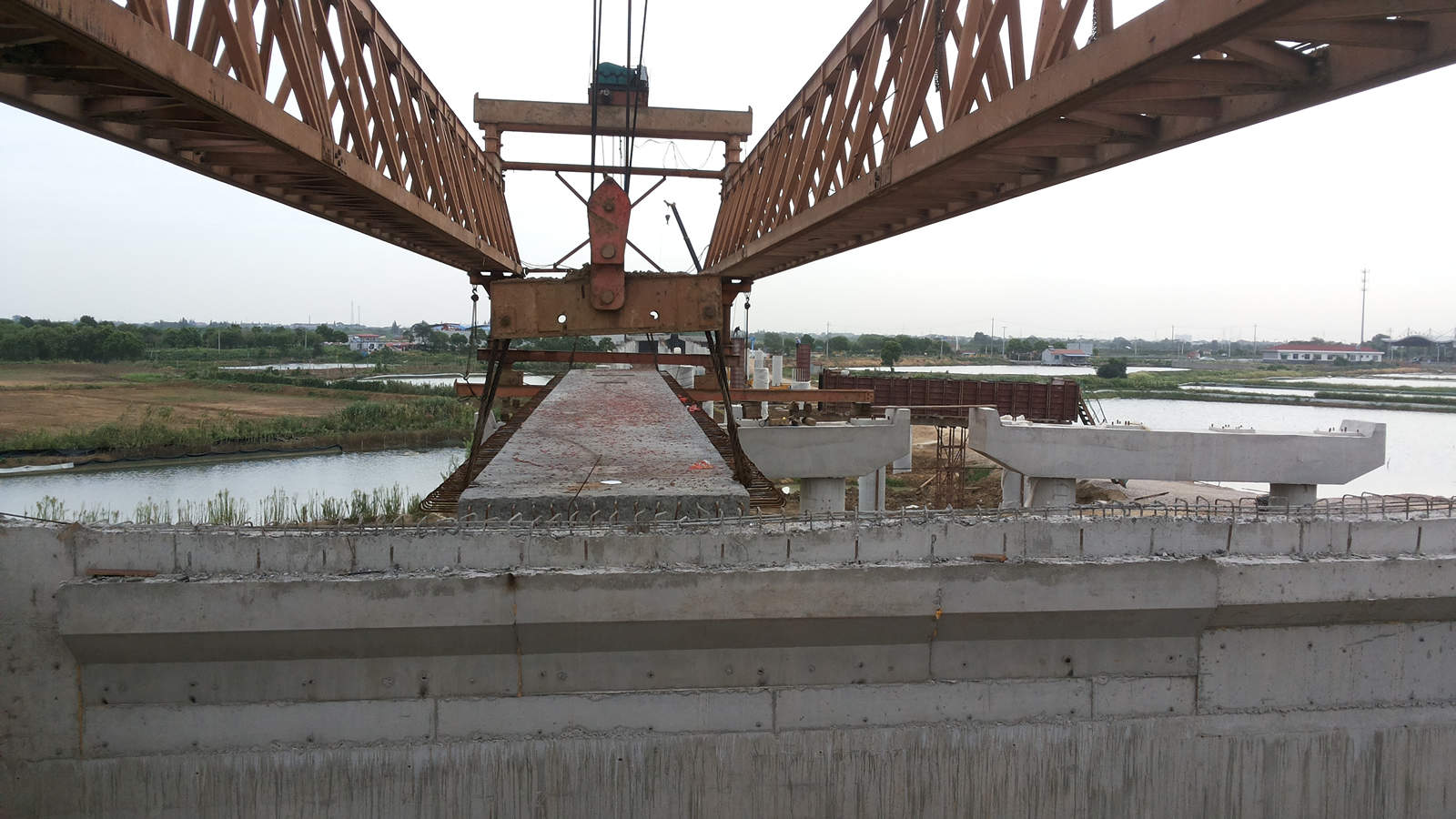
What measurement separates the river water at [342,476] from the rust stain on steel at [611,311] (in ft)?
63.3

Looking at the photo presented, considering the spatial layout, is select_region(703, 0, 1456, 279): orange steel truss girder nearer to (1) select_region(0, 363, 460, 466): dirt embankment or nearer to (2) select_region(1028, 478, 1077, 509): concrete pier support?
(2) select_region(1028, 478, 1077, 509): concrete pier support

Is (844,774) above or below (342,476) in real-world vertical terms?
above

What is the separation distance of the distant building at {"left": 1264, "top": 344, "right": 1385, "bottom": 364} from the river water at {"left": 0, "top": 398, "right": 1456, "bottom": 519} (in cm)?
6056

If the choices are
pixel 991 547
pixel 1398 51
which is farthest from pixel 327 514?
pixel 1398 51

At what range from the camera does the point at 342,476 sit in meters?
33.2

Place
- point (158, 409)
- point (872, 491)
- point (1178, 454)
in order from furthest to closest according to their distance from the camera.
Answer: point (158, 409)
point (872, 491)
point (1178, 454)

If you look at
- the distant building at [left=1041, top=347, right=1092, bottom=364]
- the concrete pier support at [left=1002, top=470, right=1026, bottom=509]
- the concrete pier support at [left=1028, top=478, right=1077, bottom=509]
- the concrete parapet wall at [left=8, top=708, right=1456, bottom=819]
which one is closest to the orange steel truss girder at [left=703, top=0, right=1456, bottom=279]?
the concrete parapet wall at [left=8, top=708, right=1456, bottom=819]

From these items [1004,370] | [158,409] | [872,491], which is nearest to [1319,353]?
[1004,370]

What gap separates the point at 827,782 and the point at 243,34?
6252 millimetres

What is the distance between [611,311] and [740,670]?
3329 mm

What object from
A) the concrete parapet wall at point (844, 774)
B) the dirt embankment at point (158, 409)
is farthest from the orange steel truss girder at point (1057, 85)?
the dirt embankment at point (158, 409)

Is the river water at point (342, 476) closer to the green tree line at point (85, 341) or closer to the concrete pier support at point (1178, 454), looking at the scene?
the concrete pier support at point (1178, 454)

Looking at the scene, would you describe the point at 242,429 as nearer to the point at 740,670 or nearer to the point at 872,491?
the point at 872,491

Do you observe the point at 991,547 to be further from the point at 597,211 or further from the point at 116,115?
the point at 116,115
